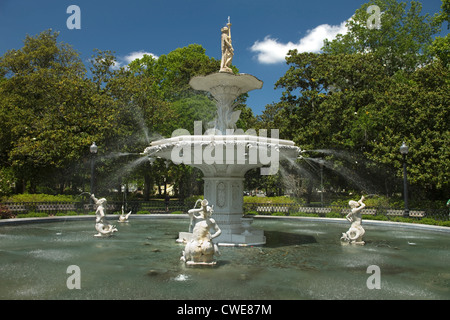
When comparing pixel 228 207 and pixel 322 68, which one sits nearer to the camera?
pixel 228 207

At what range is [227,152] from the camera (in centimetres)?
1085

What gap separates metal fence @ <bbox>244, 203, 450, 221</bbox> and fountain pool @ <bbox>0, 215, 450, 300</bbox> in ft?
22.0

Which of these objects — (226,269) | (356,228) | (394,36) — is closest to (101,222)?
(226,269)

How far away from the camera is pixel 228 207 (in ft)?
39.7

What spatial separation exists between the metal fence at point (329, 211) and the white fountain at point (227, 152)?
10410 millimetres

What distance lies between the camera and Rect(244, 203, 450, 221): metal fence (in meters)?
18.5

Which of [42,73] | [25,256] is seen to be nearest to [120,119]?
[42,73]

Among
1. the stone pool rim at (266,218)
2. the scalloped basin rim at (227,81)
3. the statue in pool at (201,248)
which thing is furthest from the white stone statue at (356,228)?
the stone pool rim at (266,218)

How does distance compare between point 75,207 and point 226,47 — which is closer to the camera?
point 226,47

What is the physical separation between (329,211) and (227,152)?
13.9 meters

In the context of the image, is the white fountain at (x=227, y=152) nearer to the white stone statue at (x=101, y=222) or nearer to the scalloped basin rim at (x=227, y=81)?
the scalloped basin rim at (x=227, y=81)

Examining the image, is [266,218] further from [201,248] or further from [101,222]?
[201,248]
